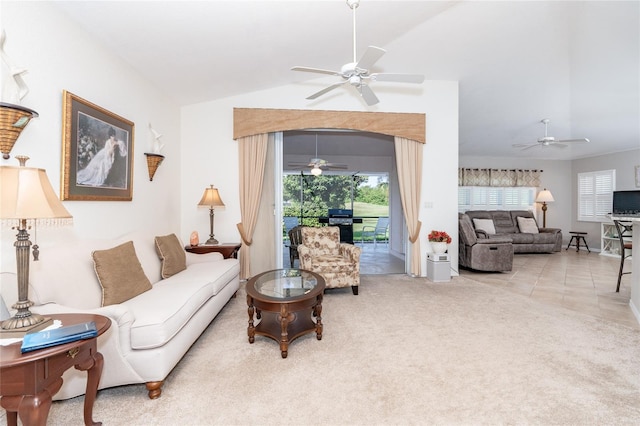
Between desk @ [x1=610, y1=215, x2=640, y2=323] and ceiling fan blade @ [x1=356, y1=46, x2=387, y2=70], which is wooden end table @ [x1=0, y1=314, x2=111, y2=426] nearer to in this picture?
ceiling fan blade @ [x1=356, y1=46, x2=387, y2=70]

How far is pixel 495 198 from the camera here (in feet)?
27.7

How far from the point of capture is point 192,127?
4.60 meters

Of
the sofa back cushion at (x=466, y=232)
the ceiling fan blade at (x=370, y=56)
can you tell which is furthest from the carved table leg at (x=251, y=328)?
the sofa back cushion at (x=466, y=232)

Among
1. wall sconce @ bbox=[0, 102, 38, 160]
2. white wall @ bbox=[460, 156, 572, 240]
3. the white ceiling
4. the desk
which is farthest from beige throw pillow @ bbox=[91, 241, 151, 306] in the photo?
white wall @ bbox=[460, 156, 572, 240]

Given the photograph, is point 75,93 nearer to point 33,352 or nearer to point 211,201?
point 211,201

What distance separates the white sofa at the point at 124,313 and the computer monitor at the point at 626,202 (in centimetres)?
929

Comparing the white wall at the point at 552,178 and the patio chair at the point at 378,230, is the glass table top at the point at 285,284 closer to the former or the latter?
the patio chair at the point at 378,230

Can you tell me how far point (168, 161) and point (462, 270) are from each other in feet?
17.9

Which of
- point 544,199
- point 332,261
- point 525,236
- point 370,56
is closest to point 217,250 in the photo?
point 332,261

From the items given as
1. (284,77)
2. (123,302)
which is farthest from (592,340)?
(284,77)

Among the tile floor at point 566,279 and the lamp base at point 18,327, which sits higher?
the lamp base at point 18,327

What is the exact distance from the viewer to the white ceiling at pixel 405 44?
2668mm

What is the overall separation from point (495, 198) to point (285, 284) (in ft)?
25.9

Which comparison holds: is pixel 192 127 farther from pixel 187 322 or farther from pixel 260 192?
pixel 187 322
